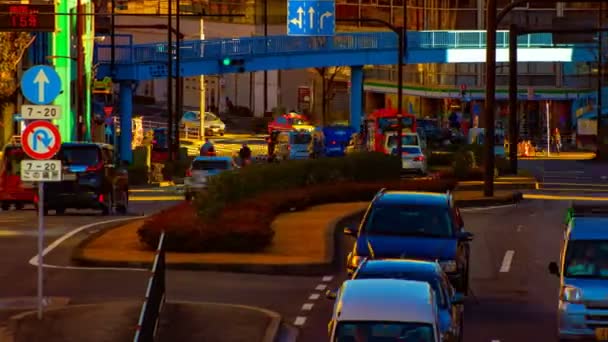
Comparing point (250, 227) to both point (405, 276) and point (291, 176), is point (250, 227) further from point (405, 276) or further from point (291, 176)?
point (291, 176)

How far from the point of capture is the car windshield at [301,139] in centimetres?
9383

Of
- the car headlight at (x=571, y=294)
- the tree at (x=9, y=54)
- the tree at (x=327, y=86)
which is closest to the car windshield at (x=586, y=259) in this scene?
the car headlight at (x=571, y=294)

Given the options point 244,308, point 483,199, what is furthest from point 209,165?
point 244,308

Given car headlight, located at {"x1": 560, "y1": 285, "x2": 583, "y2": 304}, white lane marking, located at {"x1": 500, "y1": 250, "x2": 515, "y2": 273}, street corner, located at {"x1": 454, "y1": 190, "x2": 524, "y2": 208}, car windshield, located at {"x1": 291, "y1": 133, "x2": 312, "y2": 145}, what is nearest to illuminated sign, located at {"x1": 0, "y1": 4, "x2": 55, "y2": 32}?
street corner, located at {"x1": 454, "y1": 190, "x2": 524, "y2": 208}

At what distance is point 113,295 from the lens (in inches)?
960

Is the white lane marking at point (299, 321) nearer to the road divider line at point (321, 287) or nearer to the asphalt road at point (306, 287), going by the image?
the asphalt road at point (306, 287)

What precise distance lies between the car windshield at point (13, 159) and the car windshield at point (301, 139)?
4746cm

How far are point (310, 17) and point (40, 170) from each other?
50.1m

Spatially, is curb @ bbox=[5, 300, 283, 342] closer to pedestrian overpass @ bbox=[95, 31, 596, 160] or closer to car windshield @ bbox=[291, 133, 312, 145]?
pedestrian overpass @ bbox=[95, 31, 596, 160]

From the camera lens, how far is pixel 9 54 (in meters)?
64.9

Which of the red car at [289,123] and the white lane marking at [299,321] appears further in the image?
the red car at [289,123]

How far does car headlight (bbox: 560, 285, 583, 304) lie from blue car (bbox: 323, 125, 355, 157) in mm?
78907

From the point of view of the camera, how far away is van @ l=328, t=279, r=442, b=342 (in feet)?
49.9

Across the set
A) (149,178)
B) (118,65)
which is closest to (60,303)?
(149,178)
